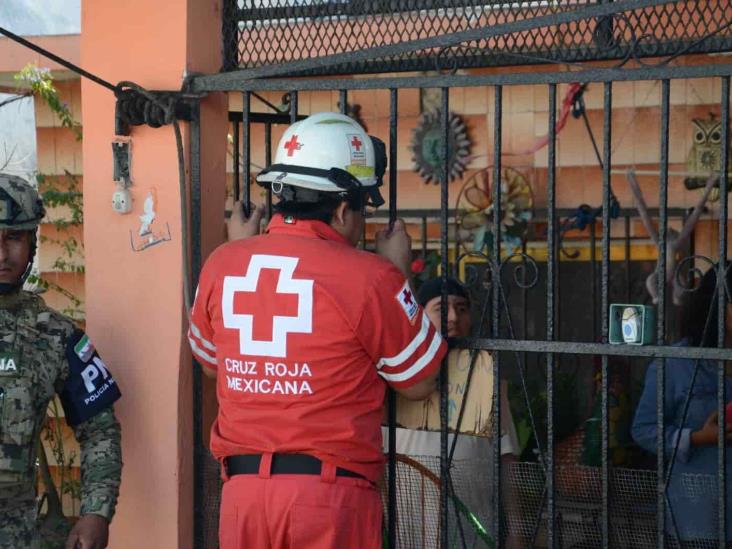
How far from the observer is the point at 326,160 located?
305cm

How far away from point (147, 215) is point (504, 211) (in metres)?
3.19

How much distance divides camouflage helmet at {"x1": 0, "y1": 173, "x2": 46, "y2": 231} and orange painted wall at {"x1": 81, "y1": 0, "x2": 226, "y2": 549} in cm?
A: 37

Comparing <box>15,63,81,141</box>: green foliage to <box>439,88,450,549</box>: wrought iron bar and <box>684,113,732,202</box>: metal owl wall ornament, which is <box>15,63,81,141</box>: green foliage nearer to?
<box>439,88,450,549</box>: wrought iron bar

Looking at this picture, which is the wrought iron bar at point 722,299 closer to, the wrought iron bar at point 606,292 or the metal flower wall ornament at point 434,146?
the wrought iron bar at point 606,292

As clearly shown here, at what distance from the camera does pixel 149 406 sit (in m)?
3.75

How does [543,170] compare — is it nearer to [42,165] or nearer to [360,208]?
[42,165]

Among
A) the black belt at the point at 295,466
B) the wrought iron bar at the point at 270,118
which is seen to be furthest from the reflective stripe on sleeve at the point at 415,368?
the wrought iron bar at the point at 270,118

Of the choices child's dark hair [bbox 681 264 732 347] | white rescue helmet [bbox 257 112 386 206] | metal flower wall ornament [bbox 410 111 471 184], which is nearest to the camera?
white rescue helmet [bbox 257 112 386 206]

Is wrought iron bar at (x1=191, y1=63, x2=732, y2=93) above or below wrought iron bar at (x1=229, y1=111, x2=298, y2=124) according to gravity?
above

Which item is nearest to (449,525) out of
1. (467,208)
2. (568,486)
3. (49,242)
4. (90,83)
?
(568,486)

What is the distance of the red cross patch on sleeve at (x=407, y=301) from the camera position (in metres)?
2.96

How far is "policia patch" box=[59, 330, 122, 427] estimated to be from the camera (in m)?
3.48

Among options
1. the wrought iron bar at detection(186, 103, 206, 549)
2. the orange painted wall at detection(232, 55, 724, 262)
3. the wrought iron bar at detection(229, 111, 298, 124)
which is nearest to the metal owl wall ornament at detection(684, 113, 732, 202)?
the orange painted wall at detection(232, 55, 724, 262)

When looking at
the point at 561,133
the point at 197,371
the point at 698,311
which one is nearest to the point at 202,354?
the point at 197,371
